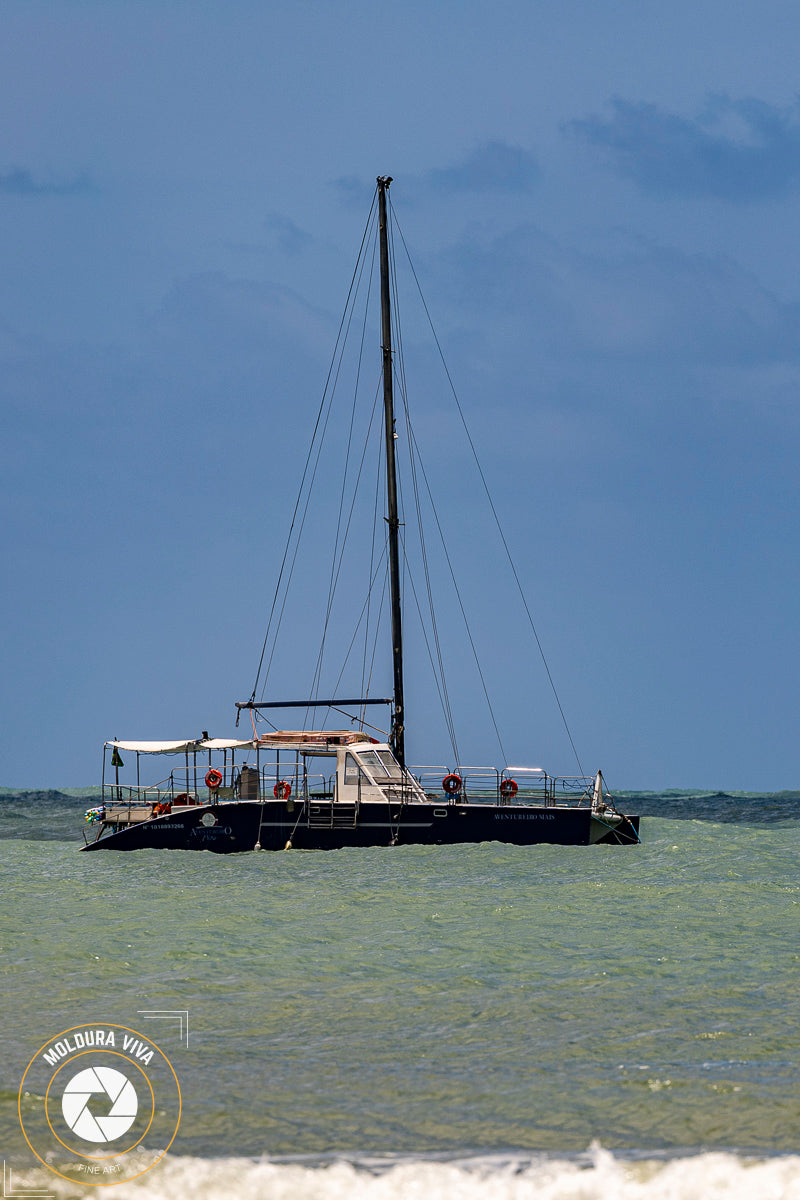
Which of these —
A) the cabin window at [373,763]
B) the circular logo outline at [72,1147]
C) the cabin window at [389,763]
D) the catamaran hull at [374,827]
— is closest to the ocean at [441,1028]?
the circular logo outline at [72,1147]

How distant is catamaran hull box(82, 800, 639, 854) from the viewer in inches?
1248

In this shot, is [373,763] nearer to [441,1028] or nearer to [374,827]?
[374,827]

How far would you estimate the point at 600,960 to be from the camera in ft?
50.7

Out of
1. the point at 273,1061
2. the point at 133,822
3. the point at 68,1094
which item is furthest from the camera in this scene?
the point at 133,822

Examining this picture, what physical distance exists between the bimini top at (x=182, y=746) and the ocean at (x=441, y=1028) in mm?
11022

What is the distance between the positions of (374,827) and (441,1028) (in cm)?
2035

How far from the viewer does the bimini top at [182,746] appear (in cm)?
3569

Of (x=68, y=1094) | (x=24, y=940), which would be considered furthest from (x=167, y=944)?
(x=68, y=1094)

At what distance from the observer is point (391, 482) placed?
38.3 meters

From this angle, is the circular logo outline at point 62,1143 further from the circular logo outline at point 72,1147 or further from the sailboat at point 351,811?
the sailboat at point 351,811

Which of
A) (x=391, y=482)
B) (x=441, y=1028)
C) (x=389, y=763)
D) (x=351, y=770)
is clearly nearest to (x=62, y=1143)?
(x=441, y=1028)

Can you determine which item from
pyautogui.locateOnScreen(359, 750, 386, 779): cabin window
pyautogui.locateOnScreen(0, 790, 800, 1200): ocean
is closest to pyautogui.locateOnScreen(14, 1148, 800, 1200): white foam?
pyautogui.locateOnScreen(0, 790, 800, 1200): ocean

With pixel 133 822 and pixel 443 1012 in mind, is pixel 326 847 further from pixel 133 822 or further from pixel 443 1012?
pixel 443 1012

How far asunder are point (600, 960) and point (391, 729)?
21.1 m
